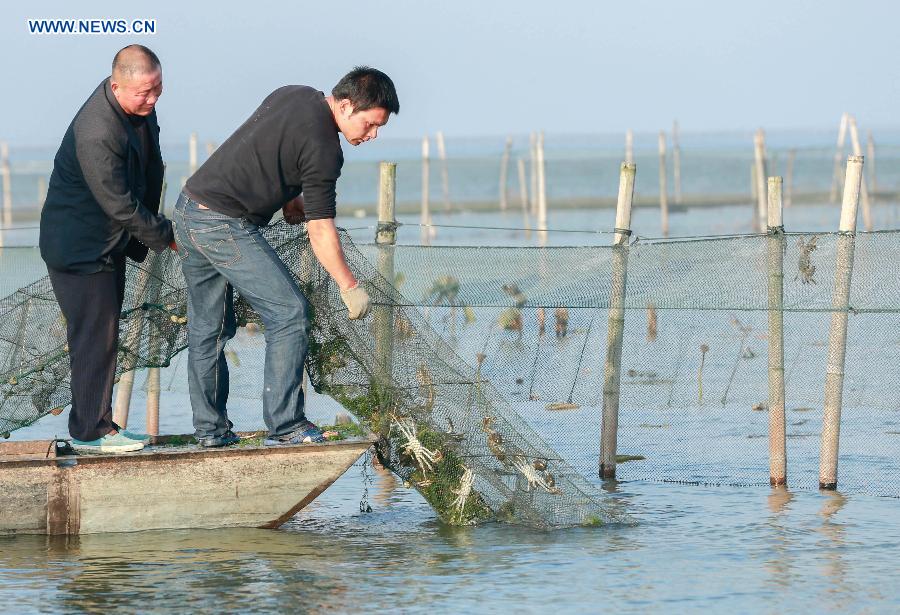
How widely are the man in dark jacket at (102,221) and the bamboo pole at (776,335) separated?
147 inches

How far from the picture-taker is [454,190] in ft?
244

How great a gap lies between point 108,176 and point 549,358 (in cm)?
344

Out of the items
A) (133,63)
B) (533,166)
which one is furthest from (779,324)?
(533,166)

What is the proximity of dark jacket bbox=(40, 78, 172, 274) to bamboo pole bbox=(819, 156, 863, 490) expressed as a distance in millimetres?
4056

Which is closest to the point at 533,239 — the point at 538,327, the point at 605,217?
the point at 605,217

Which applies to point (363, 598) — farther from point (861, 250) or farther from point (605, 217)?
point (605, 217)

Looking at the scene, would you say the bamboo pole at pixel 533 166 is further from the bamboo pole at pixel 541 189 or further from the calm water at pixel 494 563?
the calm water at pixel 494 563

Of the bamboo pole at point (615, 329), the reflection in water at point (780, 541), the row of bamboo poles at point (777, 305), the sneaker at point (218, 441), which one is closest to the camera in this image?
the reflection in water at point (780, 541)

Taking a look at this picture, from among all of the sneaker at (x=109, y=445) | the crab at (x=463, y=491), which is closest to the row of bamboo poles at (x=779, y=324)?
the crab at (x=463, y=491)

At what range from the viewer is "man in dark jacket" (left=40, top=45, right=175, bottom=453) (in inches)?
287

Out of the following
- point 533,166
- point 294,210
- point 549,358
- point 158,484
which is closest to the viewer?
point 158,484

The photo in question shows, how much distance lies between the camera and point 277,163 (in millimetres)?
7285

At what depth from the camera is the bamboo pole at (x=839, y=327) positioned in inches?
341

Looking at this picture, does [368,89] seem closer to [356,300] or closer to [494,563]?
[356,300]
